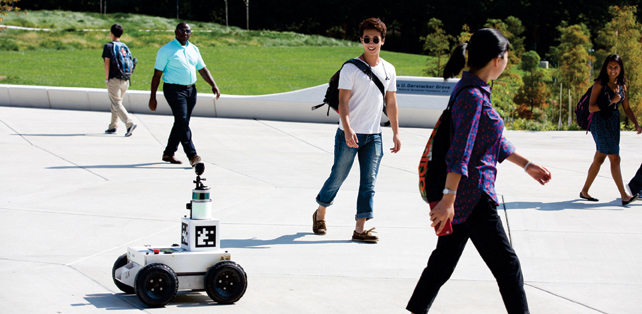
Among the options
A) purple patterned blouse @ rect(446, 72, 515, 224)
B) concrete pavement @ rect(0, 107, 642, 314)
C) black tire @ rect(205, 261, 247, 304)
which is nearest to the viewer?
purple patterned blouse @ rect(446, 72, 515, 224)

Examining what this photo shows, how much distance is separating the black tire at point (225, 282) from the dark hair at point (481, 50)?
1716mm

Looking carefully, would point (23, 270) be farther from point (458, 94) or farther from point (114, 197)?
point (458, 94)

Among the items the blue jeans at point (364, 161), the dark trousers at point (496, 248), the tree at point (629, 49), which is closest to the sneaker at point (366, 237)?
the blue jeans at point (364, 161)

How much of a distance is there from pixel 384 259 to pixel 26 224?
10.2 feet

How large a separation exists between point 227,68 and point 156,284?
Answer: 2502 centimetres

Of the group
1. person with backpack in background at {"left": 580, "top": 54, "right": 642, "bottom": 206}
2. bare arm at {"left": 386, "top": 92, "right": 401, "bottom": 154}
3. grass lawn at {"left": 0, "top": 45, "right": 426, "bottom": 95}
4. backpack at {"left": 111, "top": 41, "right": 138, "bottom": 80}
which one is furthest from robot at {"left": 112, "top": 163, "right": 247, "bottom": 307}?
grass lawn at {"left": 0, "top": 45, "right": 426, "bottom": 95}

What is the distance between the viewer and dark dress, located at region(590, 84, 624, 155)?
24.6ft

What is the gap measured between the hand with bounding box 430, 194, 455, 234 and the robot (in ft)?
4.58

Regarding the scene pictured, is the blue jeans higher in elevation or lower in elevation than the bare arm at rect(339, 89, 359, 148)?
lower

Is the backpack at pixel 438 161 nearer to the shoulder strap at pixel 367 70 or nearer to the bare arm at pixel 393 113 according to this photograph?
the shoulder strap at pixel 367 70

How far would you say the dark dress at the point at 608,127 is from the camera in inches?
295

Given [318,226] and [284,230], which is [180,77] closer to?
[284,230]

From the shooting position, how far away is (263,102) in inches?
571

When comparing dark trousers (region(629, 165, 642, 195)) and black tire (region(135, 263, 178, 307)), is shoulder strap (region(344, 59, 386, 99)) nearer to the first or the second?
black tire (region(135, 263, 178, 307))
